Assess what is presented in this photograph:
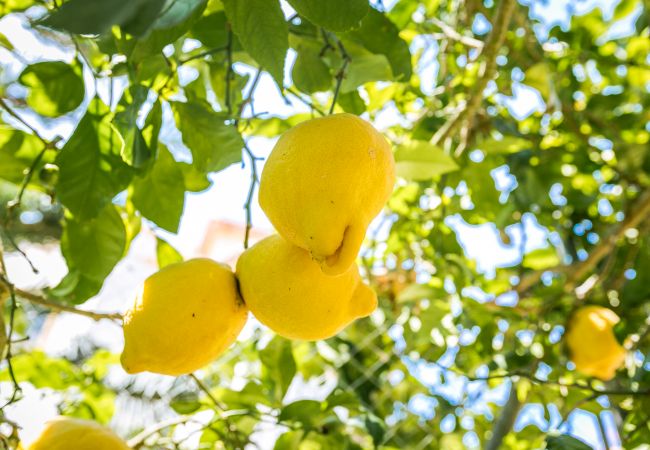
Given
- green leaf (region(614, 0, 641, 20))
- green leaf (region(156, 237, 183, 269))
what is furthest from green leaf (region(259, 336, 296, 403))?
green leaf (region(614, 0, 641, 20))

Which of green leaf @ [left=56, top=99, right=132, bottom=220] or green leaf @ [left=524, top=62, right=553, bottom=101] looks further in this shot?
green leaf @ [left=524, top=62, right=553, bottom=101]

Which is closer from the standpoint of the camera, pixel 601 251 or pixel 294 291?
pixel 294 291

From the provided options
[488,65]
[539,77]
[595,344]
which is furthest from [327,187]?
[595,344]

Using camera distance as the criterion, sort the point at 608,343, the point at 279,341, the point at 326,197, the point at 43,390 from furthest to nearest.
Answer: the point at 608,343 → the point at 43,390 → the point at 279,341 → the point at 326,197

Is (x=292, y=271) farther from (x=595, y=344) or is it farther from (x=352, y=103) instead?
(x=595, y=344)

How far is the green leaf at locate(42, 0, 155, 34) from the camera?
268 millimetres

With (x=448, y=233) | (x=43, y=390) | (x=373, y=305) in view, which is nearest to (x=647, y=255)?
(x=448, y=233)

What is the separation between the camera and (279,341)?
1.02m

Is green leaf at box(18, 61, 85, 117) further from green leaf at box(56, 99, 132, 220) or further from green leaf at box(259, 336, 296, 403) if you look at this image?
green leaf at box(259, 336, 296, 403)

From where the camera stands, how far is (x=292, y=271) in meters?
0.60

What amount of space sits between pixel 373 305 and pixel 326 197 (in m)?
0.19

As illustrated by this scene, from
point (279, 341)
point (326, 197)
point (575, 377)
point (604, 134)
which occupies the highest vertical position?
point (326, 197)

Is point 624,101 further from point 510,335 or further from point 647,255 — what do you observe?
point 510,335

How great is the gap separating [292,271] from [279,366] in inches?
16.8
